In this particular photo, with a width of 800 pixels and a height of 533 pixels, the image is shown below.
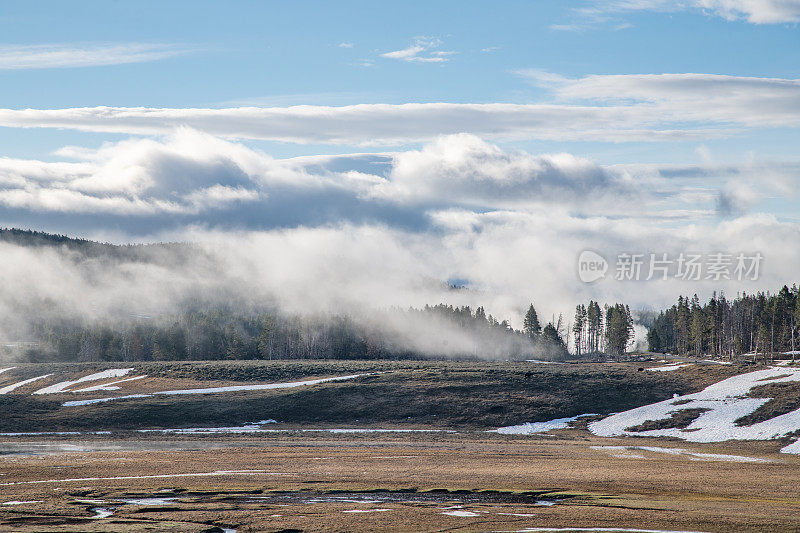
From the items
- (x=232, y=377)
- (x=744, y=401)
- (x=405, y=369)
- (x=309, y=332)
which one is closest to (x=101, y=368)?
(x=232, y=377)

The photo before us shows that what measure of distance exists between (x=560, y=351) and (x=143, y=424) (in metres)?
121

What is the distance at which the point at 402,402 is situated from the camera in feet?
291

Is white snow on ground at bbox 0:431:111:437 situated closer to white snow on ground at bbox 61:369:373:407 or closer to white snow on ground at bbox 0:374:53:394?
white snow on ground at bbox 61:369:373:407

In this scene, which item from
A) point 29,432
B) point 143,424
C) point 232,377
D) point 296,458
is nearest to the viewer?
point 296,458

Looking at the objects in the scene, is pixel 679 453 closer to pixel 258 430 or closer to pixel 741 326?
pixel 258 430

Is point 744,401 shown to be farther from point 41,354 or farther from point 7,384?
point 41,354

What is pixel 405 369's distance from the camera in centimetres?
11669

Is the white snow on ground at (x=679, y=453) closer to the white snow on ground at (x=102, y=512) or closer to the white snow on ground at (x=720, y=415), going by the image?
the white snow on ground at (x=720, y=415)

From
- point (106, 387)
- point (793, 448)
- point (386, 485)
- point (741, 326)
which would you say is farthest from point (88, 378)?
point (741, 326)

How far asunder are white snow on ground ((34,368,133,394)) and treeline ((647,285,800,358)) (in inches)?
4347

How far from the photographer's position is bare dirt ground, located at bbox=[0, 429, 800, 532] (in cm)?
2859

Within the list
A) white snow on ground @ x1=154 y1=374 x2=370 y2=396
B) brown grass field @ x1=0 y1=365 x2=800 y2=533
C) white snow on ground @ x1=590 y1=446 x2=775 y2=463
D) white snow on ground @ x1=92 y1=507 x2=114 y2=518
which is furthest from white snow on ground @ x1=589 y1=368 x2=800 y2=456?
white snow on ground @ x1=92 y1=507 x2=114 y2=518

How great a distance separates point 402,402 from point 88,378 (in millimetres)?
56082

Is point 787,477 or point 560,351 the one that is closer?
point 787,477
